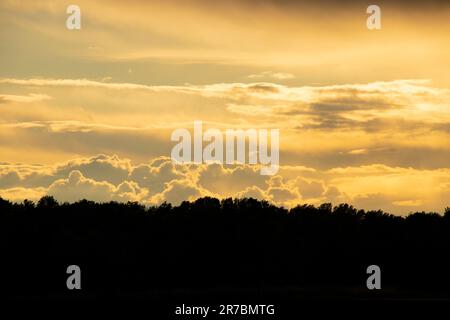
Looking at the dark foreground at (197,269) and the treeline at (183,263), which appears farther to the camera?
the treeline at (183,263)

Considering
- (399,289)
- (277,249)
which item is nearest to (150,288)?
(277,249)

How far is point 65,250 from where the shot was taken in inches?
7224

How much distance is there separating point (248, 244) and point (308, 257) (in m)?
11.8

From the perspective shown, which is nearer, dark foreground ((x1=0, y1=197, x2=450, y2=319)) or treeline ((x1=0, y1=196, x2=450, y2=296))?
dark foreground ((x1=0, y1=197, x2=450, y2=319))
